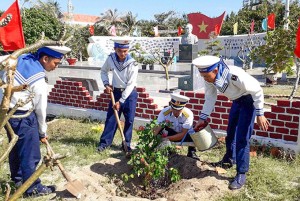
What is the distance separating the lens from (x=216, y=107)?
494cm

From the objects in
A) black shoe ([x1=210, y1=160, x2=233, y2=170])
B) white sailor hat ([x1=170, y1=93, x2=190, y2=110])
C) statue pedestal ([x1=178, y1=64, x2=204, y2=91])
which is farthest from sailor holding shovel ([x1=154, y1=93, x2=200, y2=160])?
statue pedestal ([x1=178, y1=64, x2=204, y2=91])

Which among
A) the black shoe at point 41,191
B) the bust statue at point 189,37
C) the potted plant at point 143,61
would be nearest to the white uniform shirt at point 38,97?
the black shoe at point 41,191

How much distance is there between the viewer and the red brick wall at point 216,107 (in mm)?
4344

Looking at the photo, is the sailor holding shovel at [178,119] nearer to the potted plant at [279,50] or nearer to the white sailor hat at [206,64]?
the white sailor hat at [206,64]

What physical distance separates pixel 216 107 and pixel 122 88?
1429 mm

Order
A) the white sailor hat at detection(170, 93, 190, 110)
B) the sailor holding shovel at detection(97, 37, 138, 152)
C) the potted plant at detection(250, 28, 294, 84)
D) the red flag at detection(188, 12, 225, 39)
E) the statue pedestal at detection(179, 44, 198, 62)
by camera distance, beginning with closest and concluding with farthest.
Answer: the white sailor hat at detection(170, 93, 190, 110)
the sailor holding shovel at detection(97, 37, 138, 152)
the potted plant at detection(250, 28, 294, 84)
the red flag at detection(188, 12, 225, 39)
the statue pedestal at detection(179, 44, 198, 62)

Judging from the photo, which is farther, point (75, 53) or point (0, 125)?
point (75, 53)

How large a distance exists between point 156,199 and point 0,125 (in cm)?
249

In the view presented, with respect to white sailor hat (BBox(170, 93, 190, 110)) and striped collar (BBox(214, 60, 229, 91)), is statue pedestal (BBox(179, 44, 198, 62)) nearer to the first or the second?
white sailor hat (BBox(170, 93, 190, 110))

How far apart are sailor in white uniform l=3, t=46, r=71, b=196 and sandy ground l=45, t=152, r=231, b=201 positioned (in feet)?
1.40

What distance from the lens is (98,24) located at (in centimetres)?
3778

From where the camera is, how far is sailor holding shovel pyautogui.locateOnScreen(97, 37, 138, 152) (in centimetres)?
457

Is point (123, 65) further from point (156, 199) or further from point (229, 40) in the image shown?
point (229, 40)

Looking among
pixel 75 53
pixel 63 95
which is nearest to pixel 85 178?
pixel 63 95
